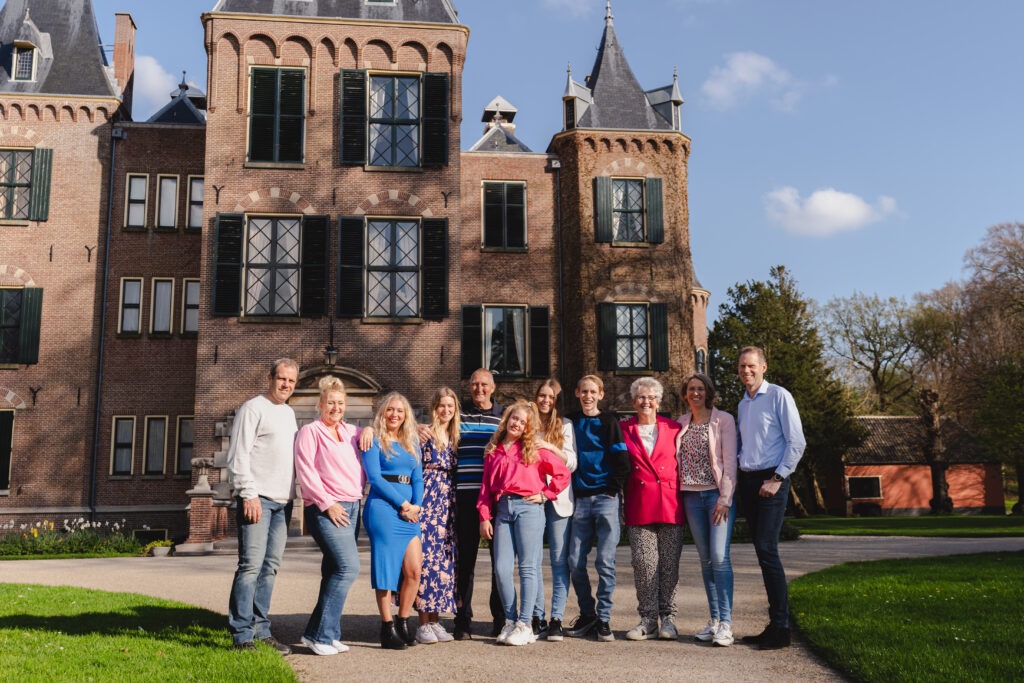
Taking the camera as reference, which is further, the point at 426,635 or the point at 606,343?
the point at 606,343

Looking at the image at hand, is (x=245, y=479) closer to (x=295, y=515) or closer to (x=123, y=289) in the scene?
(x=295, y=515)

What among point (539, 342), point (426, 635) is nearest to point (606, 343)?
point (539, 342)

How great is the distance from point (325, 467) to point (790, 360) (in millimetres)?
28730

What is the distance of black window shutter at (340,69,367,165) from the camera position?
19.5 meters

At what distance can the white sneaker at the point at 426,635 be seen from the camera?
6402 mm

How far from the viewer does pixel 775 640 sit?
615 cm

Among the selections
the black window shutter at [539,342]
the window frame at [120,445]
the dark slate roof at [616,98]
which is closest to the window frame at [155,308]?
the window frame at [120,445]

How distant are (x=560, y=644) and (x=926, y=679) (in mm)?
2468

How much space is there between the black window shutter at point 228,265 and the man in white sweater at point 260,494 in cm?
1314

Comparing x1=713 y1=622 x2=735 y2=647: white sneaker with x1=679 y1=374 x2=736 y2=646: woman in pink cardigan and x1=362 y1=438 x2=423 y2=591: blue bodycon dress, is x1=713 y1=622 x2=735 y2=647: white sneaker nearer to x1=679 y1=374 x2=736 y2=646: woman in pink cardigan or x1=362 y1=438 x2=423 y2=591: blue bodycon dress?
x1=679 y1=374 x2=736 y2=646: woman in pink cardigan

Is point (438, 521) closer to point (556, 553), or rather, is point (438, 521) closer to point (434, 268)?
point (556, 553)

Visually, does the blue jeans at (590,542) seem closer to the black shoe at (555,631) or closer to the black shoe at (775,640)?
the black shoe at (555,631)

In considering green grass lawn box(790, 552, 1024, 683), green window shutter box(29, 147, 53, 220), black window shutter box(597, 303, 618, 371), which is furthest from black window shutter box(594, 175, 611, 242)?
green window shutter box(29, 147, 53, 220)

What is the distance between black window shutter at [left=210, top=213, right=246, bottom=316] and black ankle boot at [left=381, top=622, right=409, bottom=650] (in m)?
13.7
